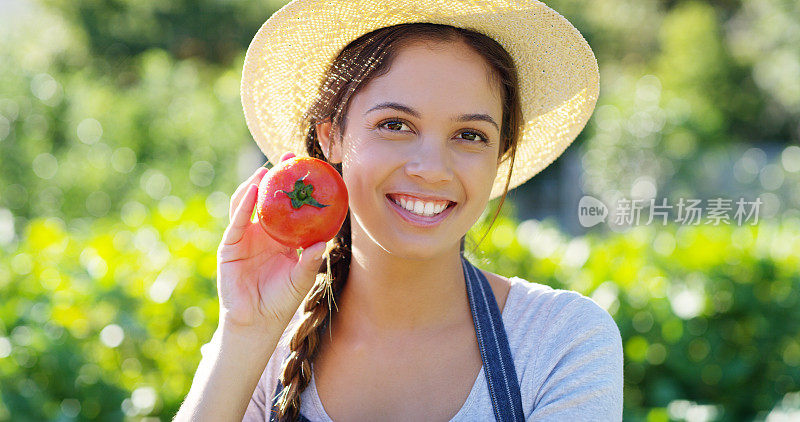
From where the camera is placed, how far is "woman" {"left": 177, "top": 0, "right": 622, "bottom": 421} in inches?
70.1

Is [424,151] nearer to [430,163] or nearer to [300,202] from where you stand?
[430,163]

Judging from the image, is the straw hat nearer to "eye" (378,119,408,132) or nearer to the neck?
"eye" (378,119,408,132)

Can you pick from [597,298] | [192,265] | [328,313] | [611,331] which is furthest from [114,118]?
[611,331]

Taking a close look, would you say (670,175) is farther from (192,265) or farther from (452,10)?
(452,10)

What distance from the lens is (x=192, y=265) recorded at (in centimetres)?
347

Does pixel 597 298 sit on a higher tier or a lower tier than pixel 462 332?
lower

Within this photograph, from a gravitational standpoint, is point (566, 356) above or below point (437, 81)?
below

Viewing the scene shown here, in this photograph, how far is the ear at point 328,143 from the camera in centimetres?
203

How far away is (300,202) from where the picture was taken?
68.8 inches

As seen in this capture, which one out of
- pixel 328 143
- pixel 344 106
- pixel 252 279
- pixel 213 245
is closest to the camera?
pixel 252 279

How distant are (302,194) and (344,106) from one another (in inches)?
13.4

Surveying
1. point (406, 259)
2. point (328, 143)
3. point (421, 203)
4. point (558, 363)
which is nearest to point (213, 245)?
point (328, 143)

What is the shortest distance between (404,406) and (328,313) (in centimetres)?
38

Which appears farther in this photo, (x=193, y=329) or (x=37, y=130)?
(x=37, y=130)
